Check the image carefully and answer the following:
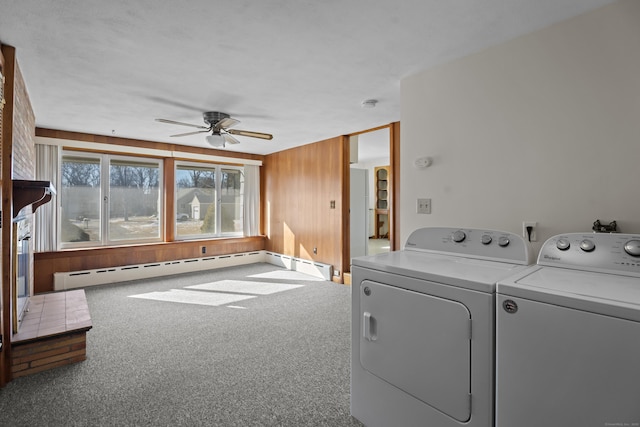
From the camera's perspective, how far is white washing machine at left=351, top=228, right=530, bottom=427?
1.33 m

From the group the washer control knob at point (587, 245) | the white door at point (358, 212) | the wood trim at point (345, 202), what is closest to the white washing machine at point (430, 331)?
the washer control knob at point (587, 245)

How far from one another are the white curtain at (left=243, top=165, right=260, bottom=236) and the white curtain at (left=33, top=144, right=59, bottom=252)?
299 centimetres

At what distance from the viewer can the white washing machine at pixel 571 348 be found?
101cm

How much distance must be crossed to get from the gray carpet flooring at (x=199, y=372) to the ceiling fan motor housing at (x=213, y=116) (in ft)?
7.15

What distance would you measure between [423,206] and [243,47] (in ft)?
5.71

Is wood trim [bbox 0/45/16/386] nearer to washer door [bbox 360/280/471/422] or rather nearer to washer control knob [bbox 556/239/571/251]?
washer door [bbox 360/280/471/422]

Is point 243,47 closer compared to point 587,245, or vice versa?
A: point 587,245

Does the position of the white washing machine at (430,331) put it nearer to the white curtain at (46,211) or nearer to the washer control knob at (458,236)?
the washer control knob at (458,236)

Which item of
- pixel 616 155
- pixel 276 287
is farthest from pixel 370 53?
pixel 276 287

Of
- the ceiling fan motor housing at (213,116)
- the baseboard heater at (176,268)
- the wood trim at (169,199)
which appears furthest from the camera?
the wood trim at (169,199)

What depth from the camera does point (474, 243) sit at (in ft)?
6.24

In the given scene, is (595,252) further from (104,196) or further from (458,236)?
(104,196)

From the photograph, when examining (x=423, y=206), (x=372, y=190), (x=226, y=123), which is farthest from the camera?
(x=372, y=190)

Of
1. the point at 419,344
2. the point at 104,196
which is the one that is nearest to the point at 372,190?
the point at 104,196
